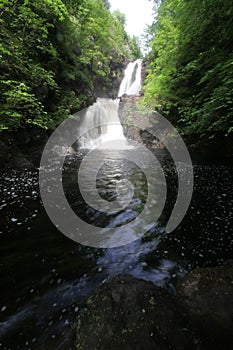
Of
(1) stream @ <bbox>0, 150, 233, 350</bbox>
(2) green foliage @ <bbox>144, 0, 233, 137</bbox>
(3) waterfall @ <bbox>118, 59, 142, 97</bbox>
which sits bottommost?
(1) stream @ <bbox>0, 150, 233, 350</bbox>

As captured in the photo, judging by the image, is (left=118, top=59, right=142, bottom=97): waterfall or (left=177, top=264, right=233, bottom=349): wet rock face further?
(left=118, top=59, right=142, bottom=97): waterfall

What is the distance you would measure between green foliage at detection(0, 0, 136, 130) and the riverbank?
245 inches

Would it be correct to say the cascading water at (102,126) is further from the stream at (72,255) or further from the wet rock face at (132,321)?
the wet rock face at (132,321)

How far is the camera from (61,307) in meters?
2.23

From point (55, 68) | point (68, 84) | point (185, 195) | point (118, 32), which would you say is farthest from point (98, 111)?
point (118, 32)

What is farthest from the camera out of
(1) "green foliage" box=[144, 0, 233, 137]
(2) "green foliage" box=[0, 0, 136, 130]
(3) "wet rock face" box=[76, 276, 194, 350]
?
(2) "green foliage" box=[0, 0, 136, 130]

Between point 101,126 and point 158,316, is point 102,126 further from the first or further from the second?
point 158,316

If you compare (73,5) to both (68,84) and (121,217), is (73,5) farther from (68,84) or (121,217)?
(121,217)

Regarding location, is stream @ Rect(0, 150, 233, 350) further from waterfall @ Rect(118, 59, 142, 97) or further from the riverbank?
waterfall @ Rect(118, 59, 142, 97)

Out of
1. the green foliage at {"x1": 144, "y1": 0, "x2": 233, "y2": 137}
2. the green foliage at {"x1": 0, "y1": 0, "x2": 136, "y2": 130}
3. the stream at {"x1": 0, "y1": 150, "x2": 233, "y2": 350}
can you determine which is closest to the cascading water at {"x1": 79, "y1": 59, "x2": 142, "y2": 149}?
the green foliage at {"x1": 0, "y1": 0, "x2": 136, "y2": 130}

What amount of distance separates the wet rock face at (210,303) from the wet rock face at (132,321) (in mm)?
172

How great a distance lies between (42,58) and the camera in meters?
11.7

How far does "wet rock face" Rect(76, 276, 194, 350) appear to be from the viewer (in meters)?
1.49

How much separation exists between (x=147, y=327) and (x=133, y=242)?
6.73 ft
